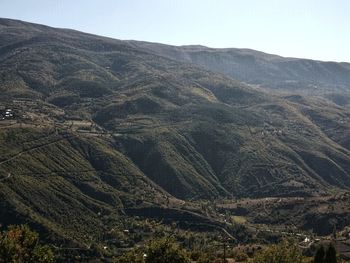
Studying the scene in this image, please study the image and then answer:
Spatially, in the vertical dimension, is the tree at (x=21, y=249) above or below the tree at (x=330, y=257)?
below

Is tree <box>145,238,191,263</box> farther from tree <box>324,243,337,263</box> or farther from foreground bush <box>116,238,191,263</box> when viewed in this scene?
tree <box>324,243,337,263</box>

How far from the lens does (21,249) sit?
109 meters

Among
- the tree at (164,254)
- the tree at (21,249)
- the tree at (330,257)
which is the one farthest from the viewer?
the tree at (21,249)

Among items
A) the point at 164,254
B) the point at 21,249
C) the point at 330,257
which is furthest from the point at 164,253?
the point at 330,257

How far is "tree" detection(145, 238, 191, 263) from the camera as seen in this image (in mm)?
103000

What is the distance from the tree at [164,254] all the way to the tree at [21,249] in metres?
25.2

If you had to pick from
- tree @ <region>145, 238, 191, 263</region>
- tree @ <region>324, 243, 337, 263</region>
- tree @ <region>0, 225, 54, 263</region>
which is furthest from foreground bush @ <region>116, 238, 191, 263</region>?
tree @ <region>324, 243, 337, 263</region>

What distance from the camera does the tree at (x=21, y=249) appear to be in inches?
4117

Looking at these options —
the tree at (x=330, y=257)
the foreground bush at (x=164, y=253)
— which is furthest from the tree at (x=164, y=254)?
the tree at (x=330, y=257)

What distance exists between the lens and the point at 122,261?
113250 mm

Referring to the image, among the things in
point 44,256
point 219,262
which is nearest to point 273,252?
point 219,262

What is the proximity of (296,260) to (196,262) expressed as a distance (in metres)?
22.9

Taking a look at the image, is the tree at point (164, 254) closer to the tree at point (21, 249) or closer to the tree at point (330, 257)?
the tree at point (21, 249)

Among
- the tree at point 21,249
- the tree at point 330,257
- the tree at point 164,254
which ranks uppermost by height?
the tree at point 330,257
